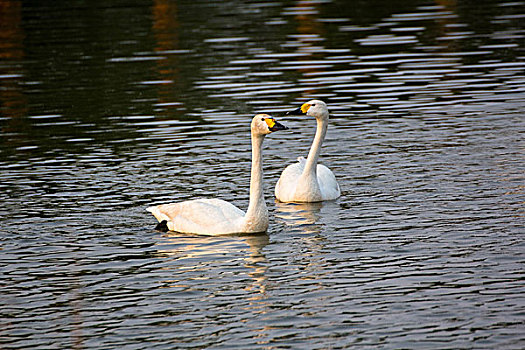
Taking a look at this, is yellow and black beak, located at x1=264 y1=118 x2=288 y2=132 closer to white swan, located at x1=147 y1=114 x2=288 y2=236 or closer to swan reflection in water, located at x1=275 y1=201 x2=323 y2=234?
white swan, located at x1=147 y1=114 x2=288 y2=236

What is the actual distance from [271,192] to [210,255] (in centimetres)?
423

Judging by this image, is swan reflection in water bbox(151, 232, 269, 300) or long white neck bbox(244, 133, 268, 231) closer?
swan reflection in water bbox(151, 232, 269, 300)

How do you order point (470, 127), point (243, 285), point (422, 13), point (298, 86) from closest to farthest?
1. point (243, 285)
2. point (470, 127)
3. point (298, 86)
4. point (422, 13)

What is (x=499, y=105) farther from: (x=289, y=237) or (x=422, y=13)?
(x=422, y=13)

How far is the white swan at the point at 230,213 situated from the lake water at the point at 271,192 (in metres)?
0.22

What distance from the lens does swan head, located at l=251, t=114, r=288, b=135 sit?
586 inches

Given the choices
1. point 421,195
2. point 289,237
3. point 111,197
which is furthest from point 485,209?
point 111,197

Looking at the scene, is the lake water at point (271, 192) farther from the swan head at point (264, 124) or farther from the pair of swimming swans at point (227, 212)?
the swan head at point (264, 124)

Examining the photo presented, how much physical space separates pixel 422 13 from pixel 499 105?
66.7 ft

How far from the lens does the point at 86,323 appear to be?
11555 mm

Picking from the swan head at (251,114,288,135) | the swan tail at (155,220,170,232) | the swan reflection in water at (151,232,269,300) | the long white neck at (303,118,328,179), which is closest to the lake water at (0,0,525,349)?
the swan reflection in water at (151,232,269,300)

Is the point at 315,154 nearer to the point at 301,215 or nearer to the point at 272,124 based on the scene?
the point at 301,215

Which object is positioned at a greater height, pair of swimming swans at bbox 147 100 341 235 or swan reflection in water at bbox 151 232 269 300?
pair of swimming swans at bbox 147 100 341 235

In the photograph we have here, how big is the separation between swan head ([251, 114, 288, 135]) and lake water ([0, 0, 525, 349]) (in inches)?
58.3
